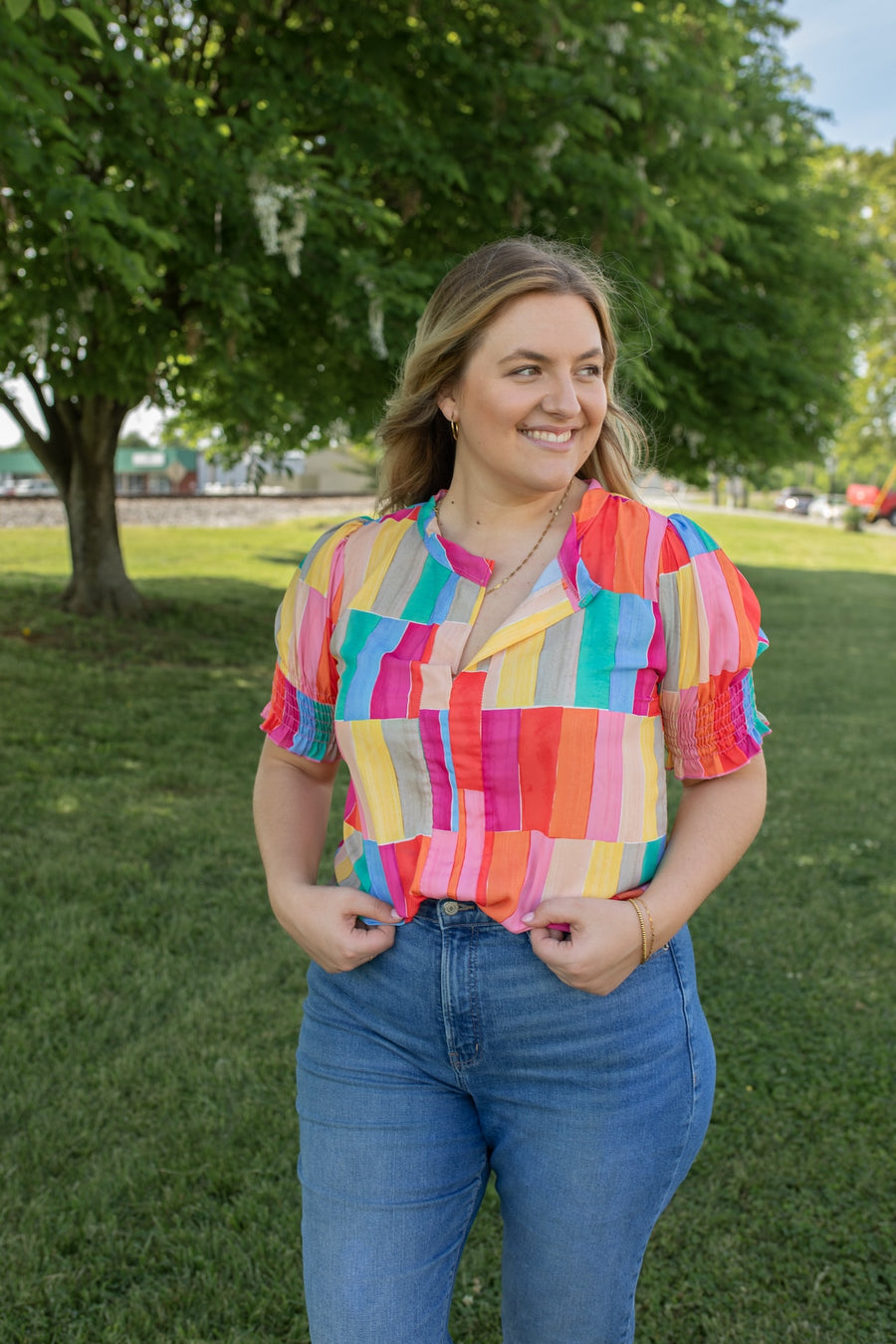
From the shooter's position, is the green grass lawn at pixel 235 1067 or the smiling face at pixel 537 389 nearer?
the smiling face at pixel 537 389

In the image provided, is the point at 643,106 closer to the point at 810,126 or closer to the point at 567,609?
the point at 810,126

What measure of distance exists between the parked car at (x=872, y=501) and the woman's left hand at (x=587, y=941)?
163ft

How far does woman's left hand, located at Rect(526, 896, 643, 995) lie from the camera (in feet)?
5.02

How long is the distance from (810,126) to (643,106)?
23.2 ft

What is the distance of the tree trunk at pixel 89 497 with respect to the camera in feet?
41.5

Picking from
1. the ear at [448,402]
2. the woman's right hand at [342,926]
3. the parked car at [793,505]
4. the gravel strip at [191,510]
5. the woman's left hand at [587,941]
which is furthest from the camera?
the parked car at [793,505]

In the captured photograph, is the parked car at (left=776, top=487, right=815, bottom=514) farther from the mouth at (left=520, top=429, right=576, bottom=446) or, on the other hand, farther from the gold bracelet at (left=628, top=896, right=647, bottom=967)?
the gold bracelet at (left=628, top=896, right=647, bottom=967)

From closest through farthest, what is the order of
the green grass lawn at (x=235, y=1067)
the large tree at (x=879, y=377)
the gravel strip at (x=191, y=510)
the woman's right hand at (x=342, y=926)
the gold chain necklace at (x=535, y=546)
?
1. the woman's right hand at (x=342, y=926)
2. the gold chain necklace at (x=535, y=546)
3. the green grass lawn at (x=235, y=1067)
4. the gravel strip at (x=191, y=510)
5. the large tree at (x=879, y=377)

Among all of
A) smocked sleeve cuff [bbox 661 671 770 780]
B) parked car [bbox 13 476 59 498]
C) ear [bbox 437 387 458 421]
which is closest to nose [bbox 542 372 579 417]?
ear [bbox 437 387 458 421]

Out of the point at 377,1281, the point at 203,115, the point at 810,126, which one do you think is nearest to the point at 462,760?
the point at 377,1281

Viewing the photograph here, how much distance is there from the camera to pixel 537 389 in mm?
1694

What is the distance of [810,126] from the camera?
49.0 feet

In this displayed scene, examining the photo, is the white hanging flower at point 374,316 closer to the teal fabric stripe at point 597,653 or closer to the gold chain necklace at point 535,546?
the gold chain necklace at point 535,546

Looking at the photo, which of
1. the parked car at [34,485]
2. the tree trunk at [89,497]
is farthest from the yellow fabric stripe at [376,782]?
the parked car at [34,485]
